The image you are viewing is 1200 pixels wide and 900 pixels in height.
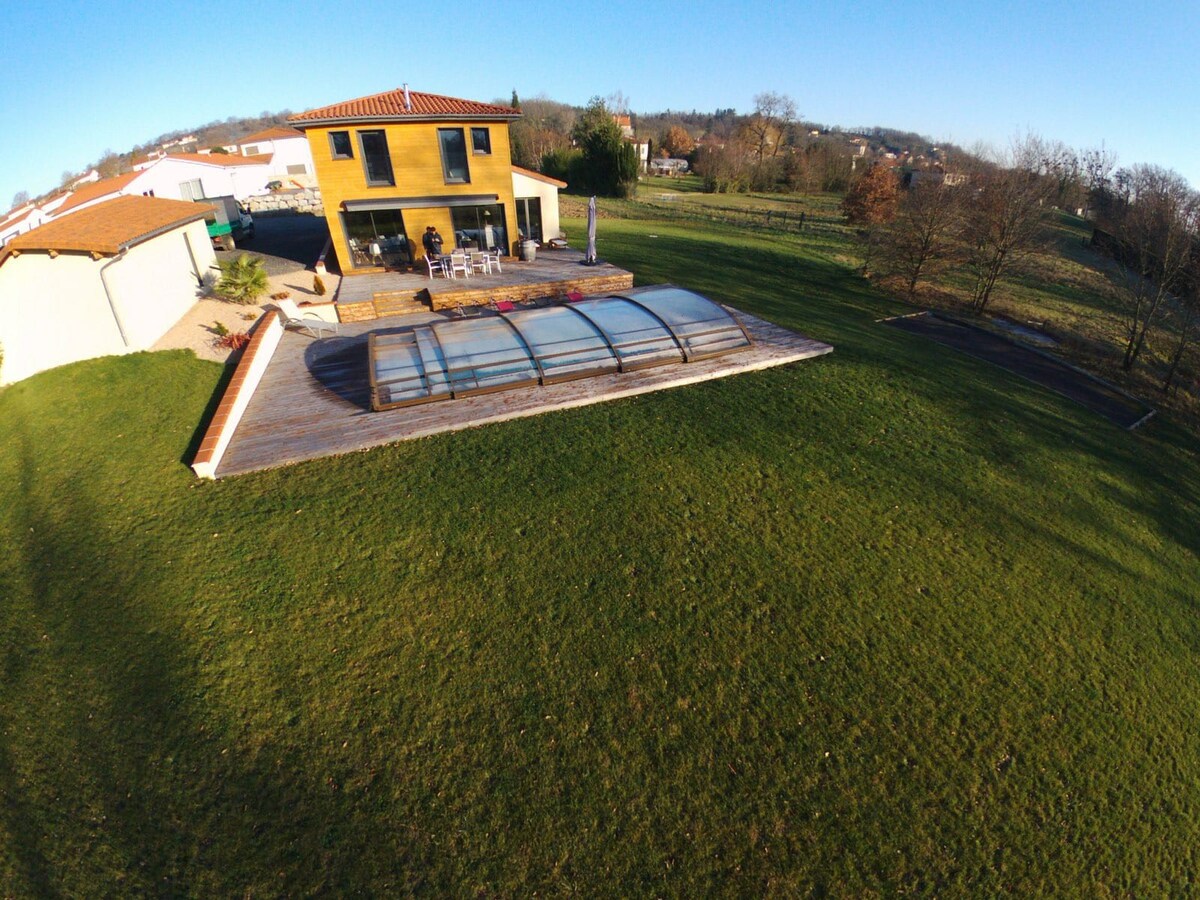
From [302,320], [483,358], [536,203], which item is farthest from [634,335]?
[536,203]

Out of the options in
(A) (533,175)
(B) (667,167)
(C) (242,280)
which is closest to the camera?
(C) (242,280)

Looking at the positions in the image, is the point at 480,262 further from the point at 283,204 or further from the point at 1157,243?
the point at 283,204

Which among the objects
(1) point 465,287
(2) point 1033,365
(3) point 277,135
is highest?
(3) point 277,135

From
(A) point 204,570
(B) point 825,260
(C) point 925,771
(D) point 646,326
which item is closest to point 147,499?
(A) point 204,570

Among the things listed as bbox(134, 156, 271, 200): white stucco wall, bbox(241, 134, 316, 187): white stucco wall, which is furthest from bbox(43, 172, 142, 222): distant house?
bbox(241, 134, 316, 187): white stucco wall

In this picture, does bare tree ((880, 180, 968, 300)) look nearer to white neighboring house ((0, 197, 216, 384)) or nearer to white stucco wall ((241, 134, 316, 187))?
white neighboring house ((0, 197, 216, 384))

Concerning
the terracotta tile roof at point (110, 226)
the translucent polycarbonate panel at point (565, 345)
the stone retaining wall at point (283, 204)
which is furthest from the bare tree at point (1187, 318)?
the stone retaining wall at point (283, 204)
